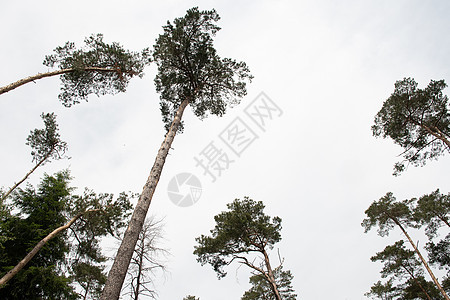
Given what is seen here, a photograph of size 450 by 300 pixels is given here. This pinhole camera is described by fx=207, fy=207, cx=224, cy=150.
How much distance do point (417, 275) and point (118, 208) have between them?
24.7 metres

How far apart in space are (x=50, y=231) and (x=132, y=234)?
22.8 feet

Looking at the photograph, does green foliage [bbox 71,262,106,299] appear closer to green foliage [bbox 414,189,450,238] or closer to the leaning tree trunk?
the leaning tree trunk

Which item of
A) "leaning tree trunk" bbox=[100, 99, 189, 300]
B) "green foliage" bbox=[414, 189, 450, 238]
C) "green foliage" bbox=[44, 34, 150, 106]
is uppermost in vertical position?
"green foliage" bbox=[44, 34, 150, 106]

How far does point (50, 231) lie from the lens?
922 centimetres

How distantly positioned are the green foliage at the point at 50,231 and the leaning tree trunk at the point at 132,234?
3358 mm

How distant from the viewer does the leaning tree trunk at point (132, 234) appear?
4359mm

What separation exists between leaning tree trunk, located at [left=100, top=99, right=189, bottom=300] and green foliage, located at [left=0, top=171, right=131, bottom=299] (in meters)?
3.36

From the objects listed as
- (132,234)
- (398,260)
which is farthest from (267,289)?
(132,234)

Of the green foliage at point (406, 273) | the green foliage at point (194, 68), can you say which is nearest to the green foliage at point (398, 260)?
the green foliage at point (406, 273)

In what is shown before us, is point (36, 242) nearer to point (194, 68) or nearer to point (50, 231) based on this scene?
point (50, 231)

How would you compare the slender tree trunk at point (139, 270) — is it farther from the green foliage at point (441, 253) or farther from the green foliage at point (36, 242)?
the green foliage at point (441, 253)

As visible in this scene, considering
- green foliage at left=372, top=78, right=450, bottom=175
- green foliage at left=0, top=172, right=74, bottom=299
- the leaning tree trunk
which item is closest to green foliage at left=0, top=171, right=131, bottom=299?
green foliage at left=0, top=172, right=74, bottom=299

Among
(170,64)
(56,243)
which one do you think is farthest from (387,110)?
(56,243)

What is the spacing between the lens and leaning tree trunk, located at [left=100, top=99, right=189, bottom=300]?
4359mm
